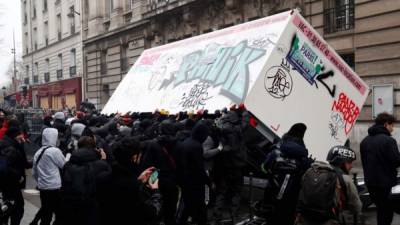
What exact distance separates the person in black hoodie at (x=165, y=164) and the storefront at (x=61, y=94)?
31001mm

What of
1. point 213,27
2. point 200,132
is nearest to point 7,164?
point 200,132

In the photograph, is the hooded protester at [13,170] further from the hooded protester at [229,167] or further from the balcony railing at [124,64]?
the balcony railing at [124,64]

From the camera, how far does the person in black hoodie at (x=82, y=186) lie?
5.27 metres

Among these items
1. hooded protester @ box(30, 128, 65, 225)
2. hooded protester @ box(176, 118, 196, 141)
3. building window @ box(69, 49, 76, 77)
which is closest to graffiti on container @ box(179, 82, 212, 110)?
hooded protester @ box(176, 118, 196, 141)

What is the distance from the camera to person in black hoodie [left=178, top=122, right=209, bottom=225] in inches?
276

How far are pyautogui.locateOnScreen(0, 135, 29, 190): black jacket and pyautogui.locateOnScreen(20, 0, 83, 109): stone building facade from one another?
2944 cm

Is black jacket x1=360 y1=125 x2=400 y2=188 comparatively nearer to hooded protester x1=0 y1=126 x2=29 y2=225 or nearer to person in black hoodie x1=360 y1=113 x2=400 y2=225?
person in black hoodie x1=360 y1=113 x2=400 y2=225

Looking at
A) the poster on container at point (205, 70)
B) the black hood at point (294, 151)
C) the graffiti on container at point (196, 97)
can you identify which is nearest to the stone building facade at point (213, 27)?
the poster on container at point (205, 70)

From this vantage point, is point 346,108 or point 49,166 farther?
point 346,108

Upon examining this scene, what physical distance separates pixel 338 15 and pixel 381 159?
11.7 meters

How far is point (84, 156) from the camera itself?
537cm

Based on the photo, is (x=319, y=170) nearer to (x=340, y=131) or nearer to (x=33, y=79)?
(x=340, y=131)

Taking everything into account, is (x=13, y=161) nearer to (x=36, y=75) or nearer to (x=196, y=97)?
(x=196, y=97)

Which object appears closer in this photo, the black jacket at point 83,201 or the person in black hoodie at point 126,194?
the person in black hoodie at point 126,194
